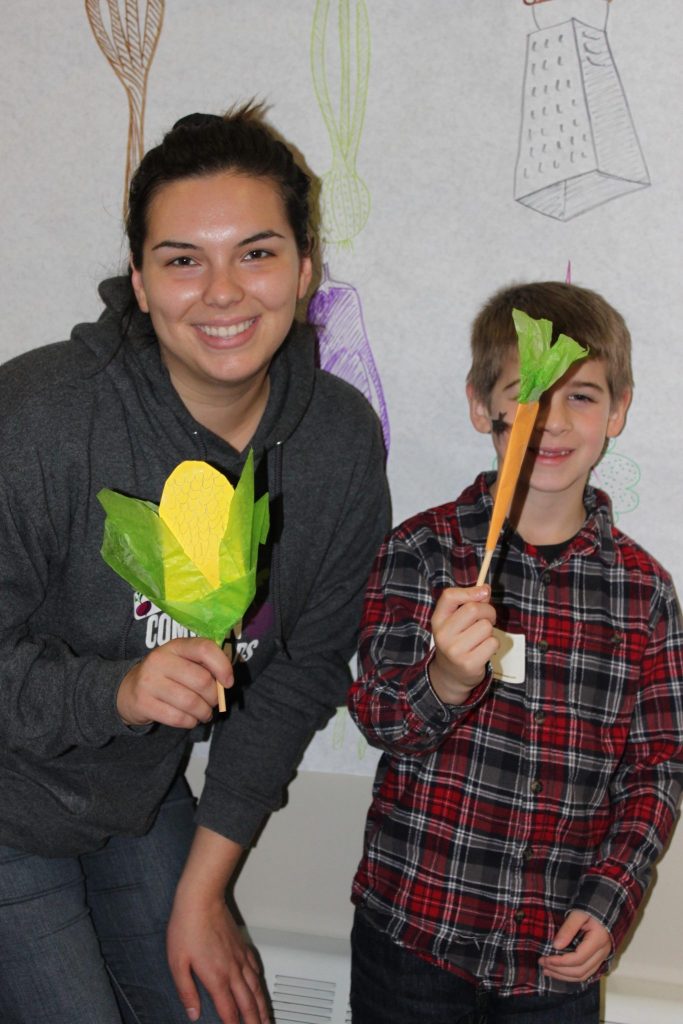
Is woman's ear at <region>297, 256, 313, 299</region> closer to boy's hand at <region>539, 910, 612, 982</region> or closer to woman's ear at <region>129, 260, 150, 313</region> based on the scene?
woman's ear at <region>129, 260, 150, 313</region>

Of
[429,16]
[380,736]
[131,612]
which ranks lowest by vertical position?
[380,736]

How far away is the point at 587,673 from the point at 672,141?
713 millimetres

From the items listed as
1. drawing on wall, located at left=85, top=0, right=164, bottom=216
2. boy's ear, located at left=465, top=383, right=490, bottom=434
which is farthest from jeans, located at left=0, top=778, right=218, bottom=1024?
drawing on wall, located at left=85, top=0, right=164, bottom=216

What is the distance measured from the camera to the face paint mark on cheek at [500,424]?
4.55 ft

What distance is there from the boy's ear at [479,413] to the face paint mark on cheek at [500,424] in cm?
4

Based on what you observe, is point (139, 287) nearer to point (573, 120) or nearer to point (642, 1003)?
point (573, 120)

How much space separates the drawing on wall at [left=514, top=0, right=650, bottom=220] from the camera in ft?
4.72

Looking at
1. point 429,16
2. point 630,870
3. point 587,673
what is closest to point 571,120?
point 429,16

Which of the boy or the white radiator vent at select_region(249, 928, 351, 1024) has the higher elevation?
the boy

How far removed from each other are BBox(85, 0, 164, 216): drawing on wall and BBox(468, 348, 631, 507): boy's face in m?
0.69

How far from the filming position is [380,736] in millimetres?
1303

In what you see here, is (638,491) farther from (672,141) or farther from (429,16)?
(429,16)

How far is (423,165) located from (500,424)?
0.40 meters

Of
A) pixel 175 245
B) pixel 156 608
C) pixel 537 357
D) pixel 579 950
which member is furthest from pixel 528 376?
pixel 579 950
